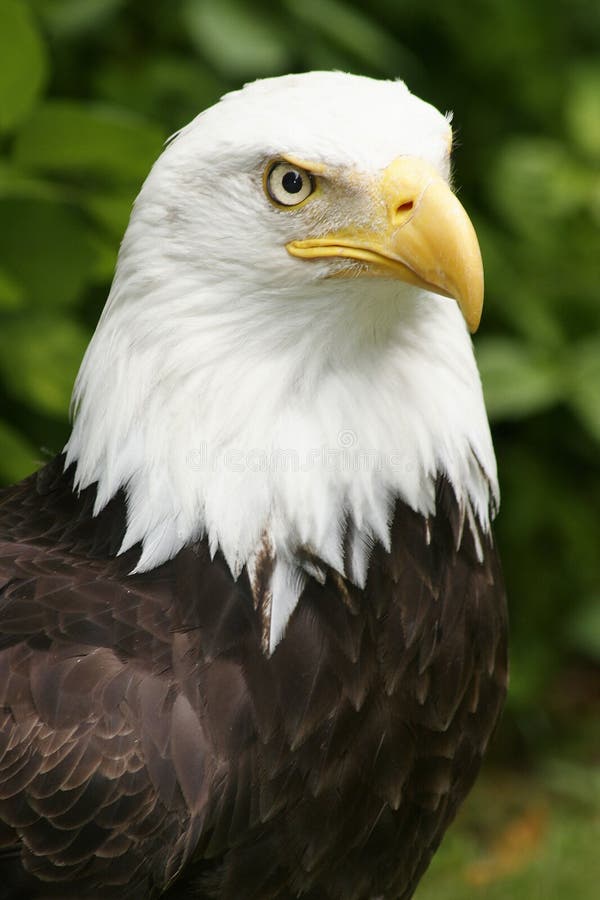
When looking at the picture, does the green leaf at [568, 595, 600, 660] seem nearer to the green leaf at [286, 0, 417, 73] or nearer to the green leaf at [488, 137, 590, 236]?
the green leaf at [488, 137, 590, 236]

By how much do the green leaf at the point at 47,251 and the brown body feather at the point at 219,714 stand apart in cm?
119

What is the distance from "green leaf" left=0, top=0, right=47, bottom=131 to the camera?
12.1 ft

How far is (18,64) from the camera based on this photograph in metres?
3.76

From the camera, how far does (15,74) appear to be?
148 inches

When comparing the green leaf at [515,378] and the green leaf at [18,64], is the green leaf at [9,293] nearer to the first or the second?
the green leaf at [18,64]

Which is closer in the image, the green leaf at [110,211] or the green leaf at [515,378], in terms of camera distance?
the green leaf at [110,211]

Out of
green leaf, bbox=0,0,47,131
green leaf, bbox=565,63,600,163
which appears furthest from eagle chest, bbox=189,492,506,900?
green leaf, bbox=565,63,600,163

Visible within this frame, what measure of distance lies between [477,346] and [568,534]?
3.01 ft

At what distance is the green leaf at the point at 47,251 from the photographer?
397cm

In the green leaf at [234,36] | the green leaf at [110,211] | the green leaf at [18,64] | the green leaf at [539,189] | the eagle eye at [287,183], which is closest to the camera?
the eagle eye at [287,183]

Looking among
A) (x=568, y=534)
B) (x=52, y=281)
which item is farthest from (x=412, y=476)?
(x=568, y=534)

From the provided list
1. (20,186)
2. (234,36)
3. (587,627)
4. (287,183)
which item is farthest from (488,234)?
(287,183)

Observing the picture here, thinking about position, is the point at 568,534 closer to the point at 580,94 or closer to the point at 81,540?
the point at 580,94

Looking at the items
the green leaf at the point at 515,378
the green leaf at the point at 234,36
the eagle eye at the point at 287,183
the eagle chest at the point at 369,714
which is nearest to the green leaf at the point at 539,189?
the green leaf at the point at 515,378
